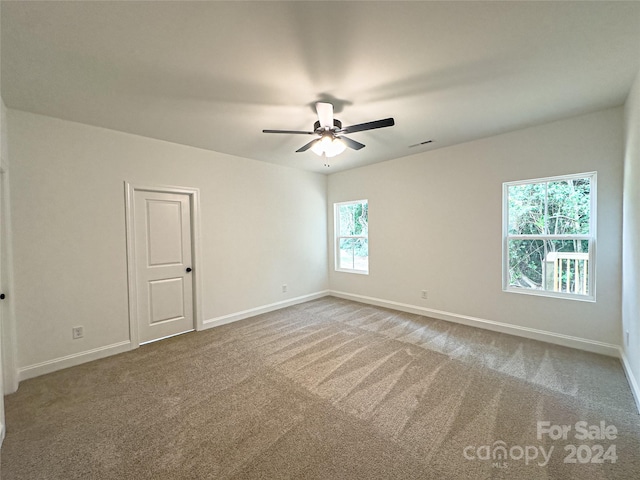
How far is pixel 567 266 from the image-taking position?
3061 mm

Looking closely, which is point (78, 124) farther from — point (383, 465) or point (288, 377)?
point (383, 465)

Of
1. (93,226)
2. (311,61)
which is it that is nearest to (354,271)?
(311,61)

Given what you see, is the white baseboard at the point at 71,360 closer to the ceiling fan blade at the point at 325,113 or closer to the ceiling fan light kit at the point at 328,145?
the ceiling fan light kit at the point at 328,145

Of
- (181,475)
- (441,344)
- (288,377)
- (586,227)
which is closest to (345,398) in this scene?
(288,377)

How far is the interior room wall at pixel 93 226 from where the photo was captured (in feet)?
8.39

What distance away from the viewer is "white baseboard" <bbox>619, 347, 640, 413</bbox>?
6.56 ft

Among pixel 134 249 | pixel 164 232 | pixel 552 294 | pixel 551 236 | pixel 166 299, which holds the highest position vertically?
pixel 164 232

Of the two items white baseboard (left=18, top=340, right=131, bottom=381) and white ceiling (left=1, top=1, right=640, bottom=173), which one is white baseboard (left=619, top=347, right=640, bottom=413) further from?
white baseboard (left=18, top=340, right=131, bottom=381)

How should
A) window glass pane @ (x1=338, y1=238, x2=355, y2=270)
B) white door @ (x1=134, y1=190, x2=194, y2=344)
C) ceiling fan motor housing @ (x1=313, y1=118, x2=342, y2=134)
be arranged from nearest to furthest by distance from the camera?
ceiling fan motor housing @ (x1=313, y1=118, x2=342, y2=134) → white door @ (x1=134, y1=190, x2=194, y2=344) → window glass pane @ (x1=338, y1=238, x2=355, y2=270)

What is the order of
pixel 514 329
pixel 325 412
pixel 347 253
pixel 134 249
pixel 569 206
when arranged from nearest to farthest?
pixel 325 412 < pixel 569 206 < pixel 134 249 < pixel 514 329 < pixel 347 253

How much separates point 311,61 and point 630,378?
3771 millimetres

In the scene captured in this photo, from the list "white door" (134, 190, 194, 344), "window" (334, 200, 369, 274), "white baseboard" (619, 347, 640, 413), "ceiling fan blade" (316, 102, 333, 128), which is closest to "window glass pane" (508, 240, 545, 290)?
"white baseboard" (619, 347, 640, 413)

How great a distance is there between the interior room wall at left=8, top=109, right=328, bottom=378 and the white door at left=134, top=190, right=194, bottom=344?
18 centimetres

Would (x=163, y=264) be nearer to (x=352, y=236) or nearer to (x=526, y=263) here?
(x=352, y=236)
